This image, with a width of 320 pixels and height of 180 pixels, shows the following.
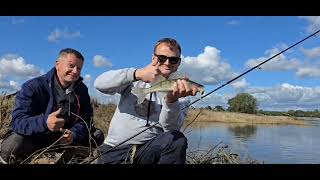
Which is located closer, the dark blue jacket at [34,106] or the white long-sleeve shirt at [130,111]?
the white long-sleeve shirt at [130,111]

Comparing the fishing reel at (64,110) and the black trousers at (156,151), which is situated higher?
the fishing reel at (64,110)

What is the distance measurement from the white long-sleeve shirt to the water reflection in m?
1.63

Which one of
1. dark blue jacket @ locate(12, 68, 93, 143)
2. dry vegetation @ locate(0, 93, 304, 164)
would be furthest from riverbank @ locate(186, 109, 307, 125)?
dark blue jacket @ locate(12, 68, 93, 143)

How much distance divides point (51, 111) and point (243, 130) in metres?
2.24

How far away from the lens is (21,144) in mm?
3299

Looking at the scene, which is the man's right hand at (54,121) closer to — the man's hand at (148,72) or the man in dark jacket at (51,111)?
the man in dark jacket at (51,111)

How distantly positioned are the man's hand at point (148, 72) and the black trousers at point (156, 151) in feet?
1.15

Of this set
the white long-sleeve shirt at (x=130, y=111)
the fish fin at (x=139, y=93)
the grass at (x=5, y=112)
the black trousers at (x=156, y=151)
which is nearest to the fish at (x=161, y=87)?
the fish fin at (x=139, y=93)

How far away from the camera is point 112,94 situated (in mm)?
3156

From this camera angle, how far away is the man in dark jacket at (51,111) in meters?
3.22
